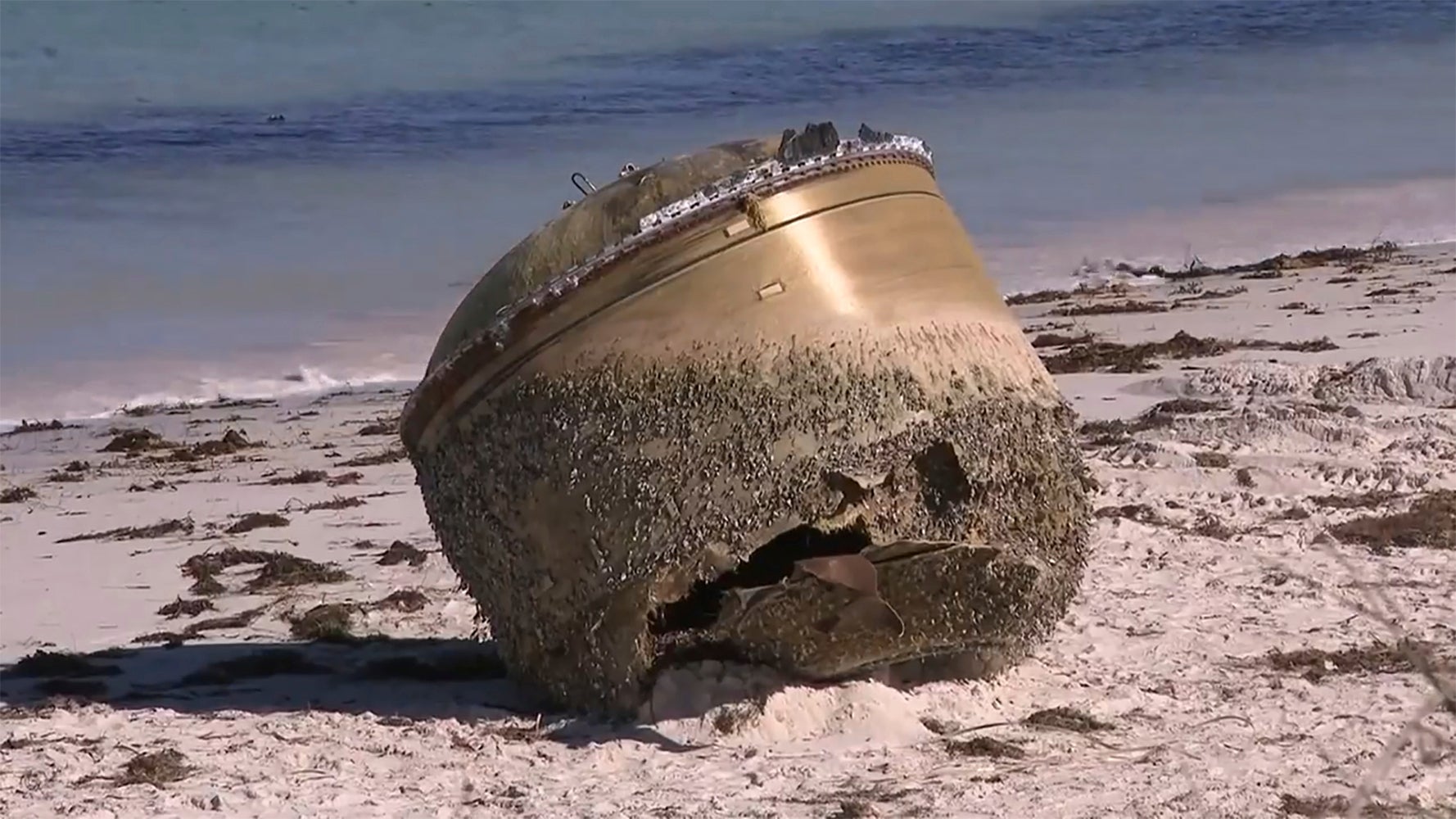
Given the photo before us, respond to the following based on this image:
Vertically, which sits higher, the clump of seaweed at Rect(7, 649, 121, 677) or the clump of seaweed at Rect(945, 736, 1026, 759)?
the clump of seaweed at Rect(7, 649, 121, 677)

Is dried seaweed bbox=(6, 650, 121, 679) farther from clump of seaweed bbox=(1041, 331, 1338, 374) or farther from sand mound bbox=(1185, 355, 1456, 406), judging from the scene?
clump of seaweed bbox=(1041, 331, 1338, 374)

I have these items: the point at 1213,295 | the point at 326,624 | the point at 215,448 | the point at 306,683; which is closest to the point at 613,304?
the point at 306,683

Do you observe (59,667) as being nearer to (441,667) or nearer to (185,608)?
(185,608)

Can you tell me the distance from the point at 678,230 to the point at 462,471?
0.87m

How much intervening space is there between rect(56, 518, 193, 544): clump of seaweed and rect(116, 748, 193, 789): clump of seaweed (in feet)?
10.9

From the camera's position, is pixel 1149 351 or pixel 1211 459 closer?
pixel 1211 459

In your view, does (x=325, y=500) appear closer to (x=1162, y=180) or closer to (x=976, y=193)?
(x=976, y=193)

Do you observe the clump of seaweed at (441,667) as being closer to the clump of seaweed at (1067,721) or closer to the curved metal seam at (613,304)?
the curved metal seam at (613,304)

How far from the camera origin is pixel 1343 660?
5.48 m

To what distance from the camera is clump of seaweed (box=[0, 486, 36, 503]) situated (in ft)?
31.0

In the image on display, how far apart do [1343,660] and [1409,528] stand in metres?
1.47

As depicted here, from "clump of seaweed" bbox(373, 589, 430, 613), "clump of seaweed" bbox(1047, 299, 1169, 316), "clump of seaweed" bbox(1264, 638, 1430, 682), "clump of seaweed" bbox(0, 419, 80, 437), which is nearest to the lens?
"clump of seaweed" bbox(1264, 638, 1430, 682)

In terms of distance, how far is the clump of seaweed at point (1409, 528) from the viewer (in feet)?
21.8

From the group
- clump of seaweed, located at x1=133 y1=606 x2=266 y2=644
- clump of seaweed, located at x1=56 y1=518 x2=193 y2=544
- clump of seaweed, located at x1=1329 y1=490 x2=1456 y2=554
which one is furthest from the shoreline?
clump of seaweed, located at x1=1329 y1=490 x2=1456 y2=554
